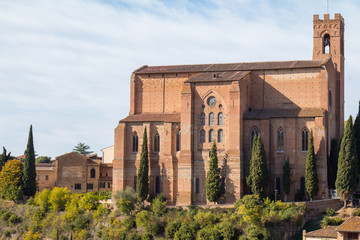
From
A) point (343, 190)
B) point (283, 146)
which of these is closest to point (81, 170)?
point (283, 146)

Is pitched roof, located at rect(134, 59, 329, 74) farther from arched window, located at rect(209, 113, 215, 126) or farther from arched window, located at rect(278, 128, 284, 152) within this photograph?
arched window, located at rect(278, 128, 284, 152)

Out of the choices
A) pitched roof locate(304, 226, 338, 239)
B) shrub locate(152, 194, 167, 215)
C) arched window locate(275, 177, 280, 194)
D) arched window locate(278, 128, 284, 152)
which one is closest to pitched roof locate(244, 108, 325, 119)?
arched window locate(278, 128, 284, 152)

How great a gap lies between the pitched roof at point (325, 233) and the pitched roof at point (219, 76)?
55.2 feet

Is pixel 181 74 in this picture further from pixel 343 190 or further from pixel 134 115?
pixel 343 190

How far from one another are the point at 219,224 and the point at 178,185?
904 cm

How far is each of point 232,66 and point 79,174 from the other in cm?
2109

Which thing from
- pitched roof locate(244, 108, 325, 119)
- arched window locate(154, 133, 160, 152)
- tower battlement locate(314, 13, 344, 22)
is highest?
tower battlement locate(314, 13, 344, 22)

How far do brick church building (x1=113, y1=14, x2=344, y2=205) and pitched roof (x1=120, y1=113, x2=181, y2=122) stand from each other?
0.12m

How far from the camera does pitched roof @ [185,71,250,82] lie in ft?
216

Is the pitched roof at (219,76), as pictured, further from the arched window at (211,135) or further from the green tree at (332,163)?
the green tree at (332,163)

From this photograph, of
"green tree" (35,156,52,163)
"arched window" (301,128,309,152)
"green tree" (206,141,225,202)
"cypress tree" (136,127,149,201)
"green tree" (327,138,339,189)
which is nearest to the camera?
"green tree" (206,141,225,202)

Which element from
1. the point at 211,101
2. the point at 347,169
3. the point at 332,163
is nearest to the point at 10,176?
the point at 211,101

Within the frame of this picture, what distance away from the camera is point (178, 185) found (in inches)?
2601

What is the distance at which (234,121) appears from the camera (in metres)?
64.8
